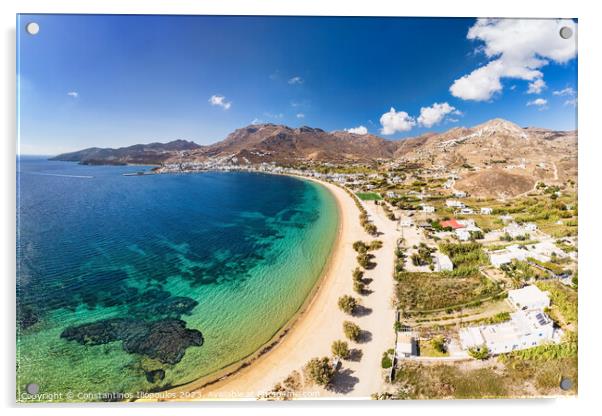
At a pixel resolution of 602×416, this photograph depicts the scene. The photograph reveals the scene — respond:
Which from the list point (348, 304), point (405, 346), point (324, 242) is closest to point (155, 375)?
point (348, 304)

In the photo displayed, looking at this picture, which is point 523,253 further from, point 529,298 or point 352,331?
point 352,331

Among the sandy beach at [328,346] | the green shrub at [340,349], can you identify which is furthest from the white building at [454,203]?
the green shrub at [340,349]

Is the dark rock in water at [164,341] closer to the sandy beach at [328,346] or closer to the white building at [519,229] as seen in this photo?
the sandy beach at [328,346]

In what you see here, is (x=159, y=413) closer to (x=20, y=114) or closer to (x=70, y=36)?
(x=20, y=114)

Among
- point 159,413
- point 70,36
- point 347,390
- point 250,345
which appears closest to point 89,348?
point 159,413

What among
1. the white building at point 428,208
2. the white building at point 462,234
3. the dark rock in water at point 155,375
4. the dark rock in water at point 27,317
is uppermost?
the white building at point 428,208

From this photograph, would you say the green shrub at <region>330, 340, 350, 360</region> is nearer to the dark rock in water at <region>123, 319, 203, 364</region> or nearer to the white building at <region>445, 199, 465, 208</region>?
the dark rock in water at <region>123, 319, 203, 364</region>
